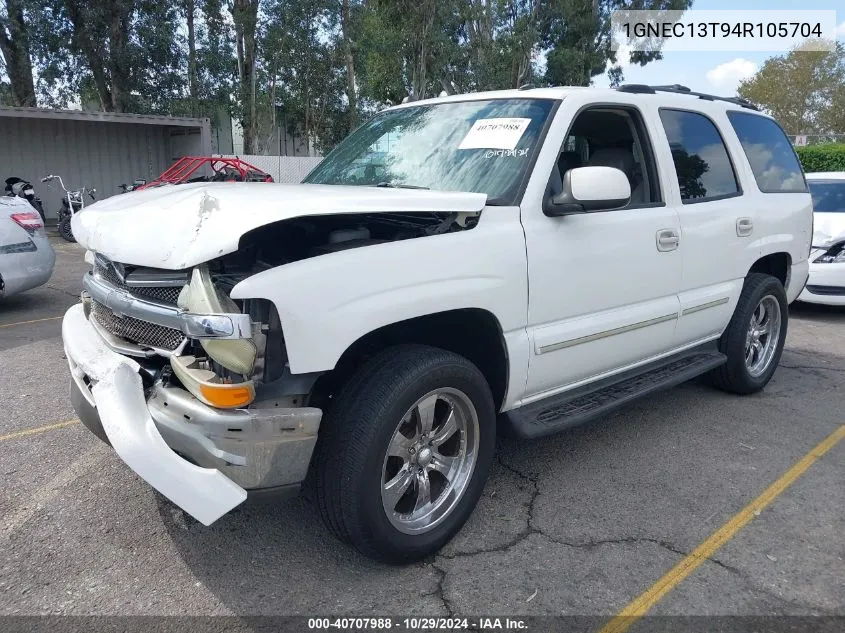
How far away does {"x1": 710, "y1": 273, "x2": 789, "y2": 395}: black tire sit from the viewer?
4.64 meters

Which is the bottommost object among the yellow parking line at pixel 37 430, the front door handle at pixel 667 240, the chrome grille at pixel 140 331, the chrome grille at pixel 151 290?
the yellow parking line at pixel 37 430

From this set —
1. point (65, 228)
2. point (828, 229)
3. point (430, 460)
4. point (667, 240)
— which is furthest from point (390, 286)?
point (65, 228)

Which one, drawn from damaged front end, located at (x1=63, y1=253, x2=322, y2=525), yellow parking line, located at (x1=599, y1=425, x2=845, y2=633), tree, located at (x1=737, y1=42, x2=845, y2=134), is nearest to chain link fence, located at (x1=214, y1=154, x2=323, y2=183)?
yellow parking line, located at (x1=599, y1=425, x2=845, y2=633)

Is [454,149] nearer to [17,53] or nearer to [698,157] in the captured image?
[698,157]

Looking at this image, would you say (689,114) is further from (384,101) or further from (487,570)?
(384,101)

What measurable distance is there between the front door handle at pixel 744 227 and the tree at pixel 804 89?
50225mm

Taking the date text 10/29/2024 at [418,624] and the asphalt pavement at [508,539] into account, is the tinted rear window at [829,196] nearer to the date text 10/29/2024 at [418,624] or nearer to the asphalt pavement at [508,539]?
the asphalt pavement at [508,539]

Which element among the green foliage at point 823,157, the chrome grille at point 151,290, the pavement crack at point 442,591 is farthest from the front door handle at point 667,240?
the green foliage at point 823,157

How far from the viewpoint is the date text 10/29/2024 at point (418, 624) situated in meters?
2.44

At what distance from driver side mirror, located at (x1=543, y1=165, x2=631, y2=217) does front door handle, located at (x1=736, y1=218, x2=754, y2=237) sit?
5.52 feet

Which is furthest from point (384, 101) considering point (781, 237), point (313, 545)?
point (313, 545)

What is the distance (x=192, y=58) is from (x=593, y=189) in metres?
22.4

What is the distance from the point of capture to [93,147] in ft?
63.2

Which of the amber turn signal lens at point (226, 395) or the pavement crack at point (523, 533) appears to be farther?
the pavement crack at point (523, 533)
